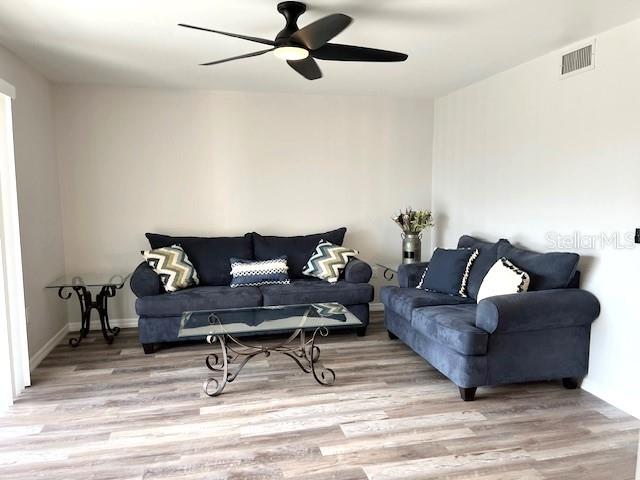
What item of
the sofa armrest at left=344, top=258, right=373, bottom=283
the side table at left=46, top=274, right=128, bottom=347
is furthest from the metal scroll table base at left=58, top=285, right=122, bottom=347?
the sofa armrest at left=344, top=258, right=373, bottom=283

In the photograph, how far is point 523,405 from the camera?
301cm

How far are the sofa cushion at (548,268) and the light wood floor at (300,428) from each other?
2.46 feet

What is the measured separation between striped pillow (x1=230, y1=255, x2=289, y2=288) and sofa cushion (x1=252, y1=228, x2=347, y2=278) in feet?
0.72

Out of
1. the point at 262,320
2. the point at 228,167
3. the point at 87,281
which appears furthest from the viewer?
the point at 228,167

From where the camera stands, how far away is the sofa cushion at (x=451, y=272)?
391cm

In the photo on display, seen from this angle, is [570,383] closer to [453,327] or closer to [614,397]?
[614,397]

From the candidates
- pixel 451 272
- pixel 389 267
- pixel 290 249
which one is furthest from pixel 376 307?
pixel 451 272

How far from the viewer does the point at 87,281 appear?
13.7 ft

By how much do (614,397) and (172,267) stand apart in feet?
11.8

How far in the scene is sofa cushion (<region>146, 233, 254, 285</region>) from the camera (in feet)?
14.9

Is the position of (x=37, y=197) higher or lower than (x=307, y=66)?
lower

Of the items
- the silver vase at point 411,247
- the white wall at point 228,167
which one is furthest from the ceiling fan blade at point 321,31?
the silver vase at point 411,247

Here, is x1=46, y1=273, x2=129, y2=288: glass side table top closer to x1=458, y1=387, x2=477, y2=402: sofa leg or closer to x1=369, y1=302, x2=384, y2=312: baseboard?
x1=369, y1=302, x2=384, y2=312: baseboard

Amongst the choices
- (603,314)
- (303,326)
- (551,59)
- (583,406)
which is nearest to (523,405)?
(583,406)
